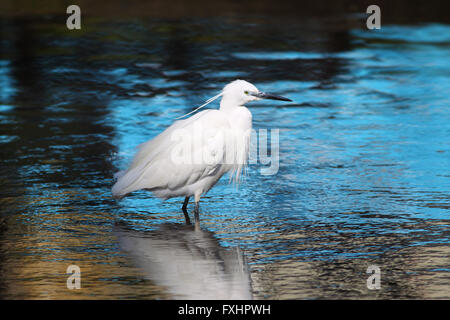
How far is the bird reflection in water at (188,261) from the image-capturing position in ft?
17.9

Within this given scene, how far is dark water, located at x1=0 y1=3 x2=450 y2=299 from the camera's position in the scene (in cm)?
571

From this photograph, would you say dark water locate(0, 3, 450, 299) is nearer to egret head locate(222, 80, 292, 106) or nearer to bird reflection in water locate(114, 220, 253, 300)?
bird reflection in water locate(114, 220, 253, 300)

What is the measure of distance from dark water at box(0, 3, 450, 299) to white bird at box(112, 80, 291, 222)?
26 centimetres

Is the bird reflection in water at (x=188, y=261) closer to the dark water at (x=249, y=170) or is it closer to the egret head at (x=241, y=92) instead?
the dark water at (x=249, y=170)

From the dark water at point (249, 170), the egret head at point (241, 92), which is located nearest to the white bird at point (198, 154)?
the egret head at point (241, 92)

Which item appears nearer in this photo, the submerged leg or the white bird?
the submerged leg

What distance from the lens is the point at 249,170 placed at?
8266mm

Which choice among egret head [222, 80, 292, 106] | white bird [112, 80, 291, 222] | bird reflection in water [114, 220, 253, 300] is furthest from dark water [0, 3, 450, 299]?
egret head [222, 80, 292, 106]

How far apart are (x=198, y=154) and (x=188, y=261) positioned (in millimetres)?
1280

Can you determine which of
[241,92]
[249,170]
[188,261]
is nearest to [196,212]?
[188,261]

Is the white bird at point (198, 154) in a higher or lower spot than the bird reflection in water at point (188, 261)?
higher

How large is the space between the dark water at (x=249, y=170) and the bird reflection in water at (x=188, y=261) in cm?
2

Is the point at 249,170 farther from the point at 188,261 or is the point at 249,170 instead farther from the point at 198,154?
the point at 188,261

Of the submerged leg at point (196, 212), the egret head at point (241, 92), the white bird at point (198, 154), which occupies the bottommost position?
the submerged leg at point (196, 212)
